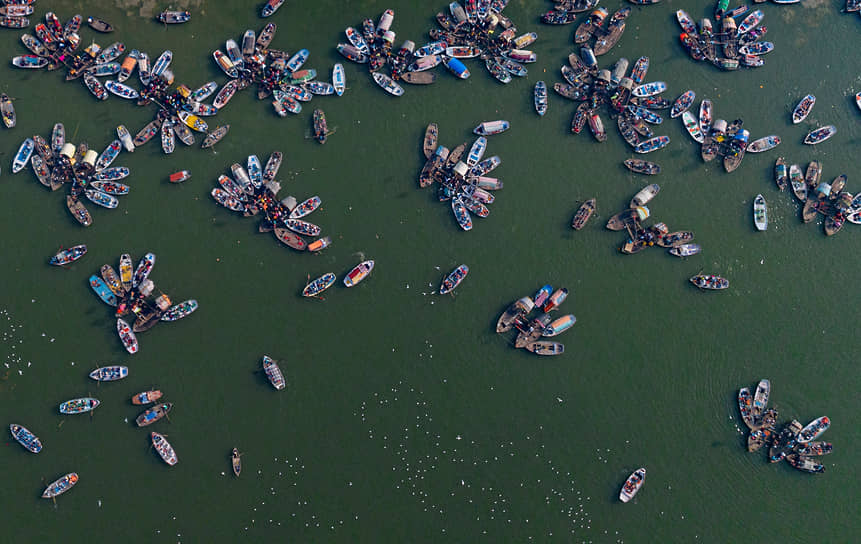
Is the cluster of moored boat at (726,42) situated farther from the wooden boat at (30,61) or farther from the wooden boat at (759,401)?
the wooden boat at (30,61)

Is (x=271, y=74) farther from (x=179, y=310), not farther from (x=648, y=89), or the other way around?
(x=648, y=89)

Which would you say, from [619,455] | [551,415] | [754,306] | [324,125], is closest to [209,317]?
[324,125]

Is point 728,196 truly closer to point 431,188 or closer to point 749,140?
point 749,140

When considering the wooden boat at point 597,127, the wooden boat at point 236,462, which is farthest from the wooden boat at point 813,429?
the wooden boat at point 236,462

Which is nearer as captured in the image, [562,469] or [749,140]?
[562,469]

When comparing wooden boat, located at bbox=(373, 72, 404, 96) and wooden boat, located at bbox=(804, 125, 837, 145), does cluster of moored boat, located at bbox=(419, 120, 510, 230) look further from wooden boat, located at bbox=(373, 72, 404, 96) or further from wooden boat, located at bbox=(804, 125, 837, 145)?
wooden boat, located at bbox=(804, 125, 837, 145)

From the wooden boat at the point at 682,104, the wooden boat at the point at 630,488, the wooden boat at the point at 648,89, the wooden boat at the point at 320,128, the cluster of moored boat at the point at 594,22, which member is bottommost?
the wooden boat at the point at 630,488

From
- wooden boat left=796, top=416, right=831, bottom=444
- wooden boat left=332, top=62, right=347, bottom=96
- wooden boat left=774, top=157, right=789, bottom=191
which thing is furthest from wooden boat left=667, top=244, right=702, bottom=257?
wooden boat left=332, top=62, right=347, bottom=96
